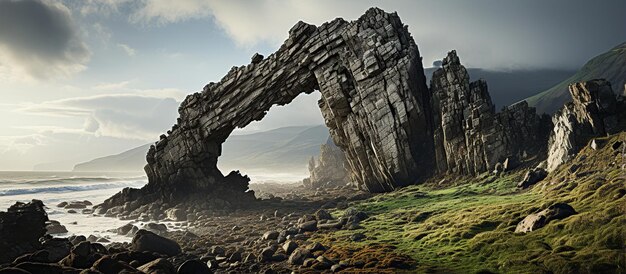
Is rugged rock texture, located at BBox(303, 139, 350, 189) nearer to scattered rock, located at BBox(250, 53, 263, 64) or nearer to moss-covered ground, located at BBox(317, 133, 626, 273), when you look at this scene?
scattered rock, located at BBox(250, 53, 263, 64)

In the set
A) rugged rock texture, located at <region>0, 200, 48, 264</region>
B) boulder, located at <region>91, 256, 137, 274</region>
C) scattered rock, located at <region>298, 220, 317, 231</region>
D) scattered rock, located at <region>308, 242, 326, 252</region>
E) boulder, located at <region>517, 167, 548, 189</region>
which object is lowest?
scattered rock, located at <region>308, 242, 326, 252</region>

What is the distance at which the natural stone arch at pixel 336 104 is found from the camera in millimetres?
55125

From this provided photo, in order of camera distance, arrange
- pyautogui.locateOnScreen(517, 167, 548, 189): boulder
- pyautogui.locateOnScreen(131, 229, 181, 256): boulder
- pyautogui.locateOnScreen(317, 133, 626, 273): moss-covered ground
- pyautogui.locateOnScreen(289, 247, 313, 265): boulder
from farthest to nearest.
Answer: pyautogui.locateOnScreen(517, 167, 548, 189): boulder
pyautogui.locateOnScreen(131, 229, 181, 256): boulder
pyautogui.locateOnScreen(289, 247, 313, 265): boulder
pyautogui.locateOnScreen(317, 133, 626, 273): moss-covered ground

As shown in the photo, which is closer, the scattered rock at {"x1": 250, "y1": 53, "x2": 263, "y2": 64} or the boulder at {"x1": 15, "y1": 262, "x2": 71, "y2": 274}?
the boulder at {"x1": 15, "y1": 262, "x2": 71, "y2": 274}

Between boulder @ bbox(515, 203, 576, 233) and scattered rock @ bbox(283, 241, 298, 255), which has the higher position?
boulder @ bbox(515, 203, 576, 233)

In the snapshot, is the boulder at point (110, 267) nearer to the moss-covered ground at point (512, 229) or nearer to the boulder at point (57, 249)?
the boulder at point (57, 249)

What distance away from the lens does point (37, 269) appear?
582 inches

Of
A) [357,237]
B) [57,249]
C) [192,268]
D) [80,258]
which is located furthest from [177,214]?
[192,268]

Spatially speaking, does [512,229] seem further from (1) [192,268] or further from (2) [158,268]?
(2) [158,268]

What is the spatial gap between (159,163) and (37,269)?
6041 cm

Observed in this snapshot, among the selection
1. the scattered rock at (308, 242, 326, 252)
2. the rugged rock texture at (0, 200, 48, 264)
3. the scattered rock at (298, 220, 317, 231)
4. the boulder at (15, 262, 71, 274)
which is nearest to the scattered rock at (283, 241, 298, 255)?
the scattered rock at (308, 242, 326, 252)

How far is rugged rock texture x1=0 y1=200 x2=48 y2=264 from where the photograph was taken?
2567cm

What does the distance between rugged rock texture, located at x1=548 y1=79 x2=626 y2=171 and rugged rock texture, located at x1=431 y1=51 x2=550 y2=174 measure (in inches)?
296

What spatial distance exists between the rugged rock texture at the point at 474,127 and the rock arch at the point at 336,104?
13.2 ft
